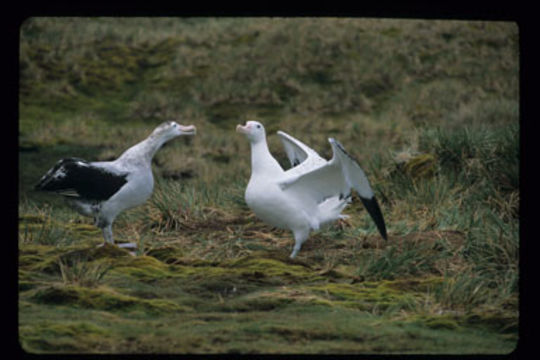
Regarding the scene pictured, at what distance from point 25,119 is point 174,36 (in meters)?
4.81

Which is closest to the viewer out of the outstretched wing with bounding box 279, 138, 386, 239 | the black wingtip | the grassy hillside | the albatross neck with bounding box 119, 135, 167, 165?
the grassy hillside

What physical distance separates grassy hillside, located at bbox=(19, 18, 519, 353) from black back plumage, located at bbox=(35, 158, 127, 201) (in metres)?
0.50

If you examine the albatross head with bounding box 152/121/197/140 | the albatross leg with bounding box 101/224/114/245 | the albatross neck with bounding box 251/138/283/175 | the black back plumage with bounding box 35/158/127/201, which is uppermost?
the albatross head with bounding box 152/121/197/140

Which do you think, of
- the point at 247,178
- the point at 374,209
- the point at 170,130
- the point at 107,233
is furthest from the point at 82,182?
the point at 247,178

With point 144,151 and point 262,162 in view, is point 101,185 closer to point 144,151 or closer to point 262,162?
point 144,151

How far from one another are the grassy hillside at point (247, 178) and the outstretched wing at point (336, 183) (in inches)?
19.2

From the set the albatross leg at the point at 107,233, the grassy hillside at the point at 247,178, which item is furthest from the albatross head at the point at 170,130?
the grassy hillside at the point at 247,178

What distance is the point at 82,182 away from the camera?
712 cm

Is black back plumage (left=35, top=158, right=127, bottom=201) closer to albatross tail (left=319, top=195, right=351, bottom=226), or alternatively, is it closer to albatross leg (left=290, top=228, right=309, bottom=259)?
albatross leg (left=290, top=228, right=309, bottom=259)

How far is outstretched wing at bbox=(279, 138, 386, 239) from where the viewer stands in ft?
22.7

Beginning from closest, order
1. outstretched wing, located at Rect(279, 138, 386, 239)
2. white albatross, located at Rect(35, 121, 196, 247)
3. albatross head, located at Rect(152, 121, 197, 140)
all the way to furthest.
A: outstretched wing, located at Rect(279, 138, 386, 239), white albatross, located at Rect(35, 121, 196, 247), albatross head, located at Rect(152, 121, 197, 140)

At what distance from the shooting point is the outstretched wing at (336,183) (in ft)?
22.7

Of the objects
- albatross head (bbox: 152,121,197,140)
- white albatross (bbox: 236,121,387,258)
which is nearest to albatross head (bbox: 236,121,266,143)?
white albatross (bbox: 236,121,387,258)

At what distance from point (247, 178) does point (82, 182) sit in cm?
378
